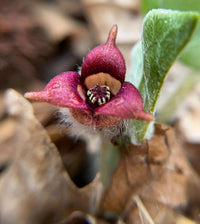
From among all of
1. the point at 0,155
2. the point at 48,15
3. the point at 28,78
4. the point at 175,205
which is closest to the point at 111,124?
the point at 175,205

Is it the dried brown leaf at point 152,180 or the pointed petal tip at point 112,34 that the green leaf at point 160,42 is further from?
the dried brown leaf at point 152,180

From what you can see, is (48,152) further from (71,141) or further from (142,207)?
(142,207)

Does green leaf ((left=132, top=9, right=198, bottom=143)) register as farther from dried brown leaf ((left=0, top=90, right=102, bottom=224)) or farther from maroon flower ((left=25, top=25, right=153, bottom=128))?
dried brown leaf ((left=0, top=90, right=102, bottom=224))

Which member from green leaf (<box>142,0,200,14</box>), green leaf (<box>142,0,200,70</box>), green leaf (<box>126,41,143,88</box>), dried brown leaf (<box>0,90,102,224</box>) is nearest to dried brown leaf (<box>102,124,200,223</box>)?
dried brown leaf (<box>0,90,102,224</box>)

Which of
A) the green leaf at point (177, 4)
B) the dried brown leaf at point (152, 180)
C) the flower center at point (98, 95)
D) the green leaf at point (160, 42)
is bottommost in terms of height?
the dried brown leaf at point (152, 180)

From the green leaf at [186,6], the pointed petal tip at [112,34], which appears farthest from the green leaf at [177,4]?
the pointed petal tip at [112,34]

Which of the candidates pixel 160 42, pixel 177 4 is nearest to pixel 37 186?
pixel 160 42
